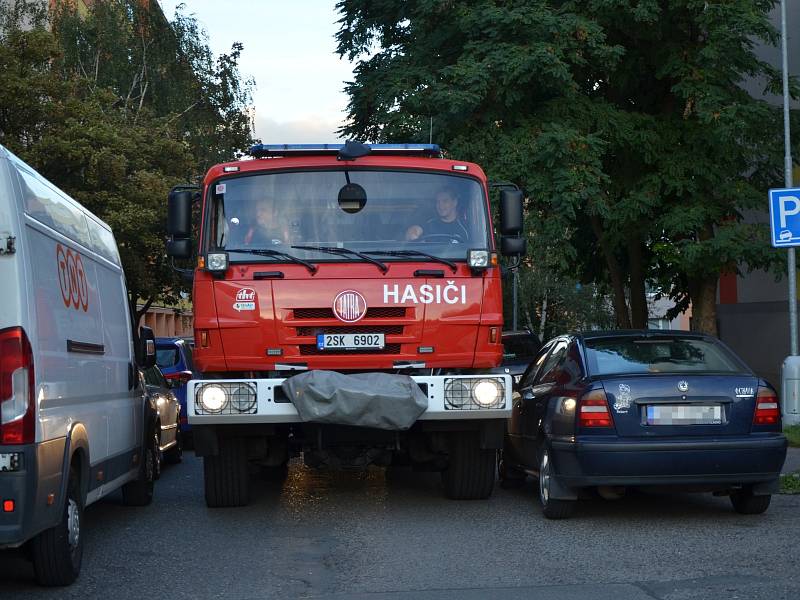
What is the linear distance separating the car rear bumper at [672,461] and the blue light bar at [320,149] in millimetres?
2968

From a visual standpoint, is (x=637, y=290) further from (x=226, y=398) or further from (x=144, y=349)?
(x=226, y=398)

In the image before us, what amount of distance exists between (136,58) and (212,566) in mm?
40480

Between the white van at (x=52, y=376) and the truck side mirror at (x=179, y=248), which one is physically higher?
the truck side mirror at (x=179, y=248)

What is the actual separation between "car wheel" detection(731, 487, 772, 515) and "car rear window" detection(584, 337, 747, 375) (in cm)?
95

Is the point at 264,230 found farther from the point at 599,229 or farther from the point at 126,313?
the point at 599,229

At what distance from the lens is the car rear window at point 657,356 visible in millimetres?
9688

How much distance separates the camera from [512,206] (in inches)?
425

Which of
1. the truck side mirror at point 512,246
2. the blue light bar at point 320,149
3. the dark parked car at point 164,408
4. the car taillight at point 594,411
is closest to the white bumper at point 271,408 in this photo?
the car taillight at point 594,411

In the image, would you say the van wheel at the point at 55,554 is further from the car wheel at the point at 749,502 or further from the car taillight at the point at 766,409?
the car wheel at the point at 749,502

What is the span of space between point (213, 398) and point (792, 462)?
22.7 ft

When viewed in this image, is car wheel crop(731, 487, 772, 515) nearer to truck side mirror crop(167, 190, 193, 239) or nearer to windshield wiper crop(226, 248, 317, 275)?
windshield wiper crop(226, 248, 317, 275)

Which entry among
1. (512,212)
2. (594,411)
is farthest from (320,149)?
(594,411)

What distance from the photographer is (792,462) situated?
1384 centimetres

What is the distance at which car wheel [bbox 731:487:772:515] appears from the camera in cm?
981
